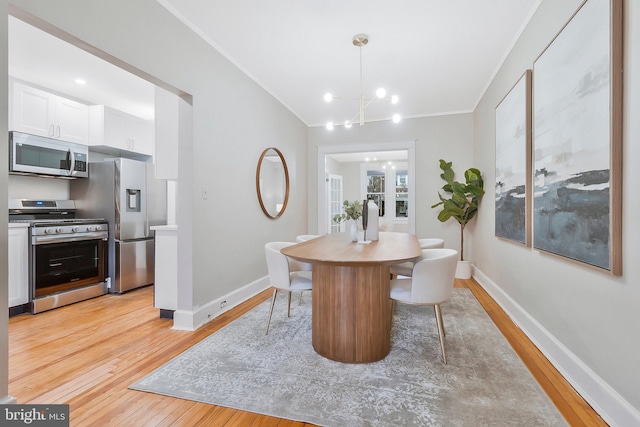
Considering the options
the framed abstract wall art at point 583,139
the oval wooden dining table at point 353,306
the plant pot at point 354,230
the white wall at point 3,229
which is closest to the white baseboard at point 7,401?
the white wall at point 3,229

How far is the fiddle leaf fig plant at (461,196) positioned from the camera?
3.98 m

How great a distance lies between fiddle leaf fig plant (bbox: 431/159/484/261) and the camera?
398cm

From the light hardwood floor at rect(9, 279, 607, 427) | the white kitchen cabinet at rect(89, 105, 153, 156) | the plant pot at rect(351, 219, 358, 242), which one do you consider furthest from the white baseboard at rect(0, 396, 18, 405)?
the white kitchen cabinet at rect(89, 105, 153, 156)

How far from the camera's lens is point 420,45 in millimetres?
2814

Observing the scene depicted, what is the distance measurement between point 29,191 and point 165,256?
2243 mm

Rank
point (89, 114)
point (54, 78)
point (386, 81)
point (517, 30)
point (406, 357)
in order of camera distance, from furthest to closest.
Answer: point (89, 114), point (386, 81), point (54, 78), point (517, 30), point (406, 357)

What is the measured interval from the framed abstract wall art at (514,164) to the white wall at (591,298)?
0.16 metres

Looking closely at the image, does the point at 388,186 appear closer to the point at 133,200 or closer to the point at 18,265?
the point at 133,200

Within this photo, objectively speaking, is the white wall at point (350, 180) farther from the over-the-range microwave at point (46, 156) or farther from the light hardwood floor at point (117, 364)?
the over-the-range microwave at point (46, 156)

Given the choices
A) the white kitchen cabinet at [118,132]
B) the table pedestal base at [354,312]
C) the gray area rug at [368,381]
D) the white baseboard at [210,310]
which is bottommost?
the gray area rug at [368,381]

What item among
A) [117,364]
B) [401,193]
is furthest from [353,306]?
[401,193]

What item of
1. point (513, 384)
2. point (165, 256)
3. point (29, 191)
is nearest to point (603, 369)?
point (513, 384)

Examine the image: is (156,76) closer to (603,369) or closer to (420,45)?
(420,45)

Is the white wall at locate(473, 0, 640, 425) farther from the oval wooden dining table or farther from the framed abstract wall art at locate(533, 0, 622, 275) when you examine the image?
the oval wooden dining table
